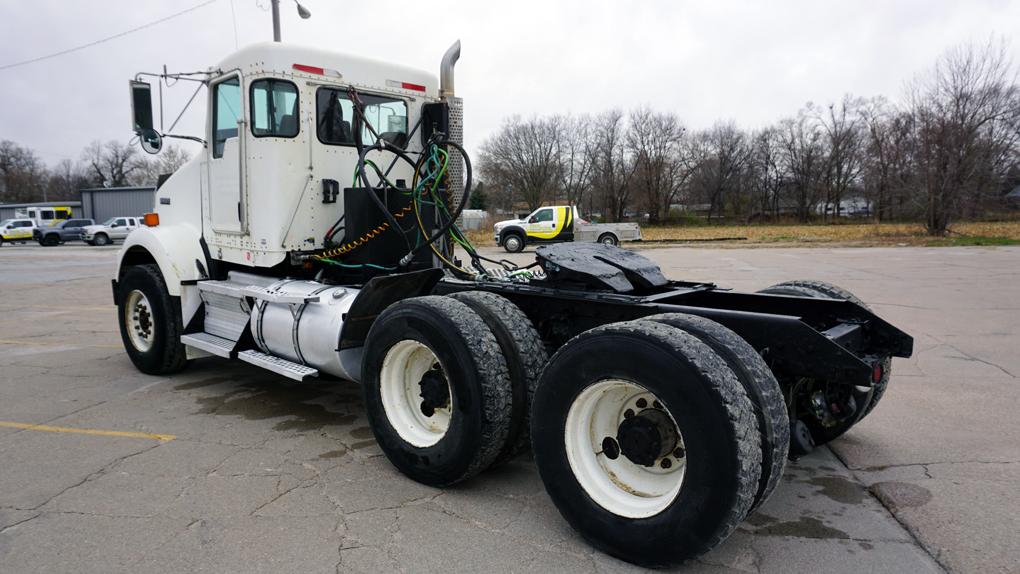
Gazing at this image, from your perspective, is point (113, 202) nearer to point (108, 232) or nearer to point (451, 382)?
point (108, 232)

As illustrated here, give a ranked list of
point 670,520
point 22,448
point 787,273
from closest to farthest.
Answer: point 670,520, point 22,448, point 787,273

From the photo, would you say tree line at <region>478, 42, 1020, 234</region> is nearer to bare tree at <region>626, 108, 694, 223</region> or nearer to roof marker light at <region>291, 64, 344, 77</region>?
bare tree at <region>626, 108, 694, 223</region>

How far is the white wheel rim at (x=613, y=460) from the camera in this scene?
2988 mm

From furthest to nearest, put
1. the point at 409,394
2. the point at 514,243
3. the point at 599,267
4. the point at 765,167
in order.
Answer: the point at 765,167 < the point at 514,243 < the point at 409,394 < the point at 599,267

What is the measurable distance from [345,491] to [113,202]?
55.4 m

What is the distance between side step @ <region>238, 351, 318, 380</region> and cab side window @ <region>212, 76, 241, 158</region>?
6.26 ft

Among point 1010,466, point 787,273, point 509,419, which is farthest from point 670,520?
point 787,273

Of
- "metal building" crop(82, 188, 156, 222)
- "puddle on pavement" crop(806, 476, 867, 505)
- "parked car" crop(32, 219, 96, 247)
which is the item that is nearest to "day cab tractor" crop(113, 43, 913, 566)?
"puddle on pavement" crop(806, 476, 867, 505)

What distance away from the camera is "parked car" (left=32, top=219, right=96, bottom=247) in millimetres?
37812

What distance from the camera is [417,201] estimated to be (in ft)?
17.5

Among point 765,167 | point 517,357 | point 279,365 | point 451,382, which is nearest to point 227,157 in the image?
point 279,365

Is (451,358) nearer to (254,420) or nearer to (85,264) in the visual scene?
(254,420)

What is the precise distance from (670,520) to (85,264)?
82.1ft

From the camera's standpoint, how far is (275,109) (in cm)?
534
